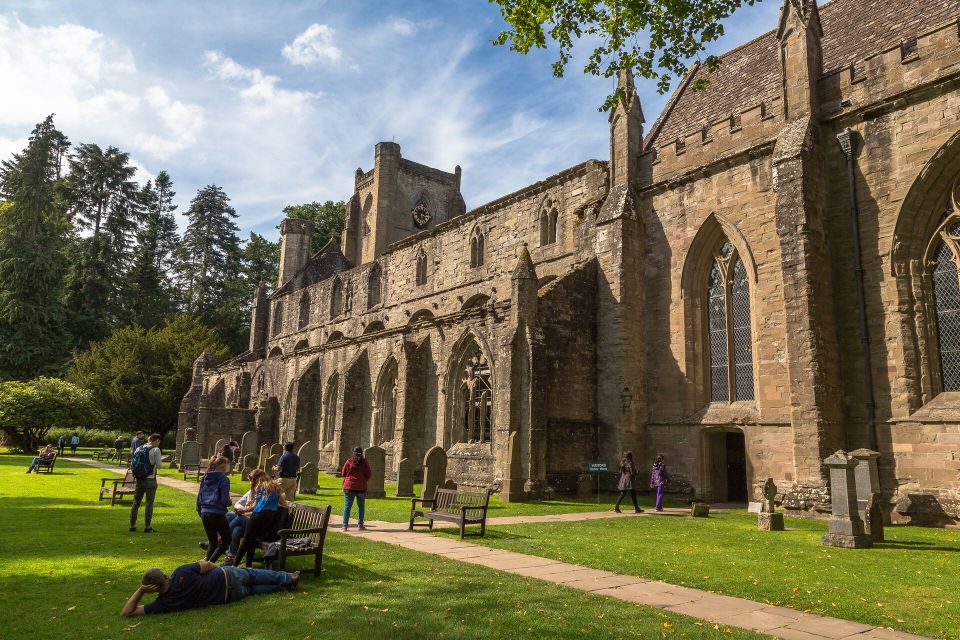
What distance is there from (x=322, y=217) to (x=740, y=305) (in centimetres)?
4804

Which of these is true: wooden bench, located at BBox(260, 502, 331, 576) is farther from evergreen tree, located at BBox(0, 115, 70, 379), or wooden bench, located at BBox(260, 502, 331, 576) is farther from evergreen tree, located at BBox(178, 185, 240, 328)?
evergreen tree, located at BBox(178, 185, 240, 328)

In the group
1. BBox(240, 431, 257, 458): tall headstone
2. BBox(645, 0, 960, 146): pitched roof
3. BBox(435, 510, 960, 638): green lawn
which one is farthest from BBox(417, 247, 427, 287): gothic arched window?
BBox(435, 510, 960, 638): green lawn

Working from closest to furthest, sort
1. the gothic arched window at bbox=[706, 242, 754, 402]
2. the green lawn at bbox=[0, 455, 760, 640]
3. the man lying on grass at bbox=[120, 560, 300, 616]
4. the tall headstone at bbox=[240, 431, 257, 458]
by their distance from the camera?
the green lawn at bbox=[0, 455, 760, 640] < the man lying on grass at bbox=[120, 560, 300, 616] < the gothic arched window at bbox=[706, 242, 754, 402] < the tall headstone at bbox=[240, 431, 257, 458]

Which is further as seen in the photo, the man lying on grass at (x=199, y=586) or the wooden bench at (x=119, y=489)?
the wooden bench at (x=119, y=489)

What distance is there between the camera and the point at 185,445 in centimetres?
2425

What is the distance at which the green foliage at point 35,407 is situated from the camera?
29.7 m

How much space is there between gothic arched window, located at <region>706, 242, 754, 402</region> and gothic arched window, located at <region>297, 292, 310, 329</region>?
31.2m

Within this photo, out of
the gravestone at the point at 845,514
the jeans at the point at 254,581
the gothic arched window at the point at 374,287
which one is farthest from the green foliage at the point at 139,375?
the gravestone at the point at 845,514

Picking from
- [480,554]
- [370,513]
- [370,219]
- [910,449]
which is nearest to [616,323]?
[910,449]

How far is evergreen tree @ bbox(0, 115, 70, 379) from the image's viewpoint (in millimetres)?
39281

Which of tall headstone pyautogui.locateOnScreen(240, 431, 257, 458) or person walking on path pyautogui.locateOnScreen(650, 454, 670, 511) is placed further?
tall headstone pyautogui.locateOnScreen(240, 431, 257, 458)

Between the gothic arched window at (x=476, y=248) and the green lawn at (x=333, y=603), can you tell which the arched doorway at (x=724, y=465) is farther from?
the gothic arched window at (x=476, y=248)

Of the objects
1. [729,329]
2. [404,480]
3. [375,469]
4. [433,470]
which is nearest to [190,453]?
[404,480]

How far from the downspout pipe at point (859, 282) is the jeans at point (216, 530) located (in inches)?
514
